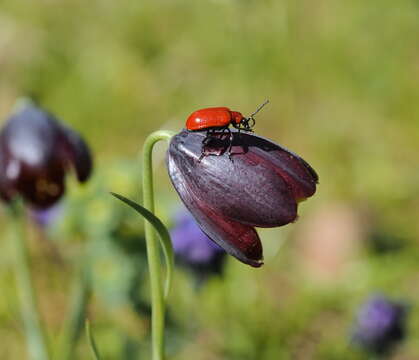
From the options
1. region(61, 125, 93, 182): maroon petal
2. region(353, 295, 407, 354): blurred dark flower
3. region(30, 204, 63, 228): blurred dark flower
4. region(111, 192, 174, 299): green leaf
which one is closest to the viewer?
region(111, 192, 174, 299): green leaf

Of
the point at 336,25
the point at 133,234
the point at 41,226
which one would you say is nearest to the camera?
the point at 133,234

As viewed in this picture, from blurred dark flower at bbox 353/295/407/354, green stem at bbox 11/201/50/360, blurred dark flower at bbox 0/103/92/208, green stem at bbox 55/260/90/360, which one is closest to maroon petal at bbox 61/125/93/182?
blurred dark flower at bbox 0/103/92/208

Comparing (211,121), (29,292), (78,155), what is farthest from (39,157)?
(211,121)

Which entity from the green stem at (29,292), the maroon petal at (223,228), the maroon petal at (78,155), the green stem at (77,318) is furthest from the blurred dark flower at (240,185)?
the green stem at (77,318)

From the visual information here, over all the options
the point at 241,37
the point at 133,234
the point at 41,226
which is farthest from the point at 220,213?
the point at 241,37

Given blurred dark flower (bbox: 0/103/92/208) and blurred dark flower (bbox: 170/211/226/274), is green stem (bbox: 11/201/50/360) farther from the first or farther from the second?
blurred dark flower (bbox: 170/211/226/274)

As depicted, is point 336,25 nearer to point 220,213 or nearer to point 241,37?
point 241,37

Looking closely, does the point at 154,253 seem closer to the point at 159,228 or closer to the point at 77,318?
the point at 159,228
